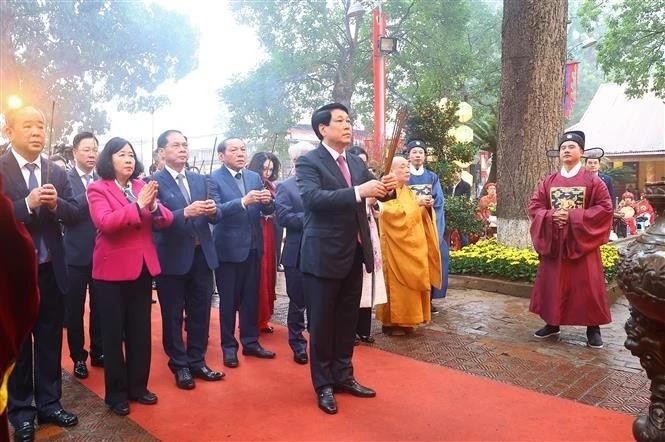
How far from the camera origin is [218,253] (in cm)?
397

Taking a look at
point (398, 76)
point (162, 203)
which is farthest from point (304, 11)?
point (162, 203)

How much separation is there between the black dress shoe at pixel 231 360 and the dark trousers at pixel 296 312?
46 centimetres

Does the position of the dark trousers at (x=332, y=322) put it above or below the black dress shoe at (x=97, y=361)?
above

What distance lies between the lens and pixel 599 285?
4387 millimetres

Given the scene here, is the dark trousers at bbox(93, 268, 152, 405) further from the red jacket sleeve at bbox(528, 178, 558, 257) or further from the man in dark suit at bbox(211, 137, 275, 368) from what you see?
the red jacket sleeve at bbox(528, 178, 558, 257)

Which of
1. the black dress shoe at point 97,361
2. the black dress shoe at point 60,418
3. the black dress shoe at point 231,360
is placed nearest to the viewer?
the black dress shoe at point 60,418

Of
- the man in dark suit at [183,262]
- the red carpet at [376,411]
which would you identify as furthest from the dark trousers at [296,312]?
the man in dark suit at [183,262]

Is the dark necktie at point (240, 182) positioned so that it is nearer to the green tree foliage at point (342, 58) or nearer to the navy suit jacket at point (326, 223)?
the navy suit jacket at point (326, 223)

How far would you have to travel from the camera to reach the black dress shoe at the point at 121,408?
10.1ft

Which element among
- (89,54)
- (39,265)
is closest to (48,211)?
(39,265)

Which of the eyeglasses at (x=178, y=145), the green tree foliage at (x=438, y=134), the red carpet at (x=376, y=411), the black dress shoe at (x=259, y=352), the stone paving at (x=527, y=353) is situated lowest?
the stone paving at (x=527, y=353)

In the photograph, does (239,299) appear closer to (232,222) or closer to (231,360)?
(231,360)

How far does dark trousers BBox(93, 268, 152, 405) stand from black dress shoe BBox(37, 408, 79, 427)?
227 millimetres

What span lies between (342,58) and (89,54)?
936 cm
